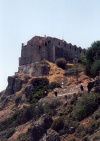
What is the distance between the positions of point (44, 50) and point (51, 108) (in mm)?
23189

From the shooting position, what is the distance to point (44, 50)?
88.4 metres

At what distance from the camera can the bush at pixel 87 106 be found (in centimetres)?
5938

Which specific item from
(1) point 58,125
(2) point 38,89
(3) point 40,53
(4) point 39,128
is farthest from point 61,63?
(1) point 58,125

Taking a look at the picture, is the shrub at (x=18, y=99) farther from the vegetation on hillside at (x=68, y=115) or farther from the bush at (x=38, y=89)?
the vegetation on hillside at (x=68, y=115)

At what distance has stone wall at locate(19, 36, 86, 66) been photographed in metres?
88.6

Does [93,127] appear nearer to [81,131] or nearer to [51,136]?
[81,131]

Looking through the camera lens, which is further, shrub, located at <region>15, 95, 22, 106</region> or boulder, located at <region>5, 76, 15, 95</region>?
boulder, located at <region>5, 76, 15, 95</region>

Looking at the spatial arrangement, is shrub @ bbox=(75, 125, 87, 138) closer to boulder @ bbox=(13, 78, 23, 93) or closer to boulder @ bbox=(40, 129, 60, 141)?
boulder @ bbox=(40, 129, 60, 141)

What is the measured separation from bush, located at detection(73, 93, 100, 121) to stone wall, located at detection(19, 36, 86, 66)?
93.8 ft

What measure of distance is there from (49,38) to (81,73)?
12159 millimetres

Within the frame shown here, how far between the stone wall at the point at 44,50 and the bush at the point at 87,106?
93.8 feet

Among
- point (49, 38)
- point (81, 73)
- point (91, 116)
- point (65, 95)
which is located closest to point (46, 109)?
point (65, 95)

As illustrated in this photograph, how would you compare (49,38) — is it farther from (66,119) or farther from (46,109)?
(66,119)

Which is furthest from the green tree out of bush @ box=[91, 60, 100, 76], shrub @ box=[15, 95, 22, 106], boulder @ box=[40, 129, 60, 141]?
boulder @ box=[40, 129, 60, 141]
